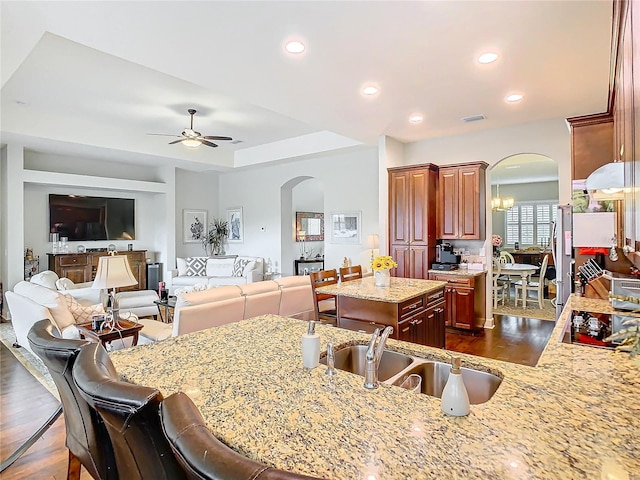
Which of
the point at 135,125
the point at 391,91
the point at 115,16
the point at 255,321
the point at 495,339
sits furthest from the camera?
the point at 135,125

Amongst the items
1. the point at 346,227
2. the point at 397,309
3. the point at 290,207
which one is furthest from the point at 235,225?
the point at 397,309

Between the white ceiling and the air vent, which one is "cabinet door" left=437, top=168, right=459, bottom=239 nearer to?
the white ceiling

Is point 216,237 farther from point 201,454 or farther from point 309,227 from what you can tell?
point 201,454

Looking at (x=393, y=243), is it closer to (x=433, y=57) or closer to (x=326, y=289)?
(x=326, y=289)

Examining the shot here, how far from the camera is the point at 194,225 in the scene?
9320 mm

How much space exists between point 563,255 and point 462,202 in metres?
1.63

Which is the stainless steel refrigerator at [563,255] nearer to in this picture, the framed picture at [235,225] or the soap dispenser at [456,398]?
the soap dispenser at [456,398]

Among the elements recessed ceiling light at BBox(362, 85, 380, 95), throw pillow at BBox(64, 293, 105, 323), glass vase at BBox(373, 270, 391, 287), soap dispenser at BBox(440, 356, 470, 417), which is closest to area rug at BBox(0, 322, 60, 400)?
throw pillow at BBox(64, 293, 105, 323)

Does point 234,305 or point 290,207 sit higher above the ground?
point 290,207

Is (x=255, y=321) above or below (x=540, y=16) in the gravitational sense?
below

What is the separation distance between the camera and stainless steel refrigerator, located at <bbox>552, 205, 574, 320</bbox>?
13.6ft

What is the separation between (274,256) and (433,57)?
6.16m

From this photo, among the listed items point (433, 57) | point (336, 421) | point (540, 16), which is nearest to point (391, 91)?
point (433, 57)

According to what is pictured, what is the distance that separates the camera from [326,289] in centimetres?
371
